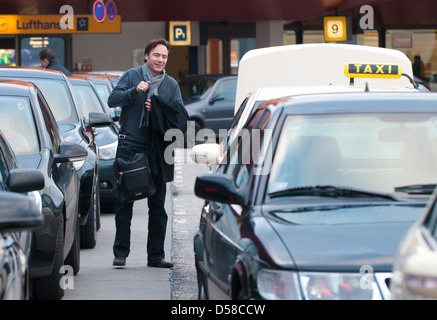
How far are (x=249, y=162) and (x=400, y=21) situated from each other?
29898mm

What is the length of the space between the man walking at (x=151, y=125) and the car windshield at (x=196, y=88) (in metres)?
16.6

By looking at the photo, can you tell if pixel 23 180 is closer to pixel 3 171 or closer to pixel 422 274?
pixel 3 171

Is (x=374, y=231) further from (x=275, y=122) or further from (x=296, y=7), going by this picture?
(x=296, y=7)

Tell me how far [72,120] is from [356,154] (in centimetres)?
571

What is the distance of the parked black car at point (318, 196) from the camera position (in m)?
4.45

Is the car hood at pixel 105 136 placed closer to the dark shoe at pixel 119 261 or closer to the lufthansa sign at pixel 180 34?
the dark shoe at pixel 119 261

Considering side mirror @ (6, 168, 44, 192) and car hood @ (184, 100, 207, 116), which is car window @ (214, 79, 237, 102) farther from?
side mirror @ (6, 168, 44, 192)

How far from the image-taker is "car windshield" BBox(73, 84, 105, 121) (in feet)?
46.4

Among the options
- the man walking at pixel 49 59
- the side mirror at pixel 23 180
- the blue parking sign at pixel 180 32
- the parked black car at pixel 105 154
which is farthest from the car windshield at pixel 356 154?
the blue parking sign at pixel 180 32

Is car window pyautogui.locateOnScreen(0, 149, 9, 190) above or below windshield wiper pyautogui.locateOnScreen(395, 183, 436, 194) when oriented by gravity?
above

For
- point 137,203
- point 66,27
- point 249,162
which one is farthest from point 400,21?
point 249,162

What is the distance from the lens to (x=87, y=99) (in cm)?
1431

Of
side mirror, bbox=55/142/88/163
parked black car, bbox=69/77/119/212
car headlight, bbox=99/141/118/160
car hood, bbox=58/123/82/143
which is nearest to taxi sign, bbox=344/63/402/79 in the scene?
side mirror, bbox=55/142/88/163

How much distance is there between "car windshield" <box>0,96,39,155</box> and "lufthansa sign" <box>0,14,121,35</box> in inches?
861
